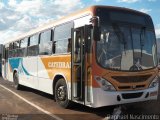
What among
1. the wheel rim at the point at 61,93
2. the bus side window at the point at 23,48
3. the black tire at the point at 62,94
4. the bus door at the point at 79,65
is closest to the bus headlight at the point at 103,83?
the bus door at the point at 79,65

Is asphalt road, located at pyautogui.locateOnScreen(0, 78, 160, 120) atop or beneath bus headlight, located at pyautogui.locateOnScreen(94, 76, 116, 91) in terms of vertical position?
beneath

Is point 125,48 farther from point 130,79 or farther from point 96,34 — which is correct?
point 96,34

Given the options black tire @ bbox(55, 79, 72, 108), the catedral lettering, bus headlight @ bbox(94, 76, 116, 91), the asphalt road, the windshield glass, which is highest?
the windshield glass

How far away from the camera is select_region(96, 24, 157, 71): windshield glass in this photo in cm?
960

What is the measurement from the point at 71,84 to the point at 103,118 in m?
1.61

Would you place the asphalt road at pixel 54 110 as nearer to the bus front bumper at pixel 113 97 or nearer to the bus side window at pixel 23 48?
the bus front bumper at pixel 113 97

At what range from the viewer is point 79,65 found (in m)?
10.3

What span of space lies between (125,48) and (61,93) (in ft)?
9.94

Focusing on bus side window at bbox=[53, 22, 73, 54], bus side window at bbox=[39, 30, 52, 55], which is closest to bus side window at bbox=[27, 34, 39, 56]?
bus side window at bbox=[39, 30, 52, 55]

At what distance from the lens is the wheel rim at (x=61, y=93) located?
11.5m

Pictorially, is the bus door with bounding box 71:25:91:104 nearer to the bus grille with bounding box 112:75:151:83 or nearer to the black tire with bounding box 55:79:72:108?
the black tire with bounding box 55:79:72:108

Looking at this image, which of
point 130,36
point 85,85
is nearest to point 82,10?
point 130,36

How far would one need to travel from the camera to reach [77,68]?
34.3ft

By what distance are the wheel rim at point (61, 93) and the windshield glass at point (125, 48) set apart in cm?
242
